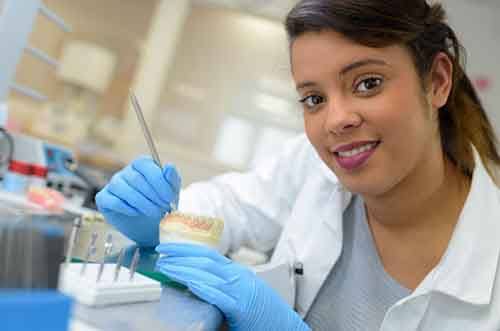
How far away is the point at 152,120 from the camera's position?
3.77 m

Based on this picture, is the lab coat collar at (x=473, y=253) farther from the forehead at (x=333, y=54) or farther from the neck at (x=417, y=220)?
the forehead at (x=333, y=54)

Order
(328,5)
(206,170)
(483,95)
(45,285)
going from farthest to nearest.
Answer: (206,170), (483,95), (328,5), (45,285)

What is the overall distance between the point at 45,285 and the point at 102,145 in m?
3.55

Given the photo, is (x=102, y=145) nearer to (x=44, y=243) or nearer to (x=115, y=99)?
(x=115, y=99)

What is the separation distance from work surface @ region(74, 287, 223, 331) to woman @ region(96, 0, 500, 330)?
49 mm

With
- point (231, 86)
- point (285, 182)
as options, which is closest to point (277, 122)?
point (231, 86)

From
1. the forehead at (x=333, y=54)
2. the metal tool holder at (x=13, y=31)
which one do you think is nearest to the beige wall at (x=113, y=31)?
the metal tool holder at (x=13, y=31)

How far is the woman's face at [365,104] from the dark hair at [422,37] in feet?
0.08

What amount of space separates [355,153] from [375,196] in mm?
172

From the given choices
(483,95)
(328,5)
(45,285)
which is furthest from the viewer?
(483,95)

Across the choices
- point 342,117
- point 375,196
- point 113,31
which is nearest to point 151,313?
point 342,117

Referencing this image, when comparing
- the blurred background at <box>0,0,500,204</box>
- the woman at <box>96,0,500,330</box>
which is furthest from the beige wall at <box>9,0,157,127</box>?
the woman at <box>96,0,500,330</box>

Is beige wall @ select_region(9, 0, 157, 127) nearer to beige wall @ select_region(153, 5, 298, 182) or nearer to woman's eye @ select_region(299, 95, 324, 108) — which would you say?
beige wall @ select_region(153, 5, 298, 182)

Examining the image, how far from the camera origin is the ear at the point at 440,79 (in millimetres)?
1104
